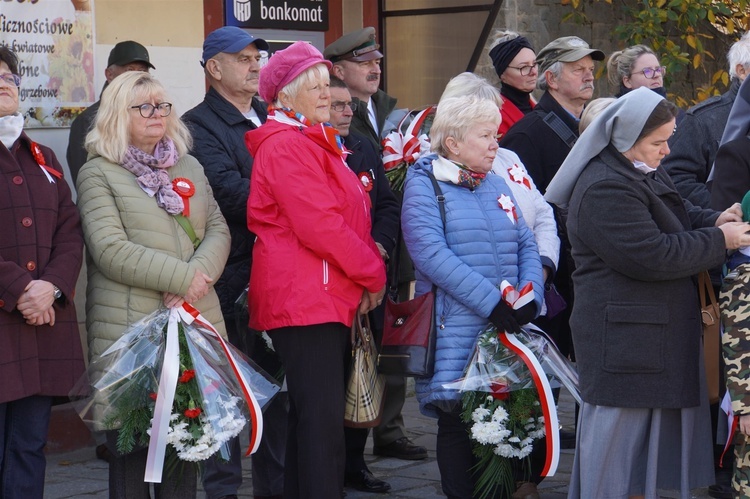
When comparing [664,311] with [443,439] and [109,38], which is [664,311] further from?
[109,38]

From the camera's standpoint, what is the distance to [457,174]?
5133 mm

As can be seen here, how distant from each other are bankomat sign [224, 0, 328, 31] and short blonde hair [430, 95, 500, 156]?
3004 mm

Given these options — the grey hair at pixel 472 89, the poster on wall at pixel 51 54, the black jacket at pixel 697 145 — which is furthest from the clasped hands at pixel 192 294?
the black jacket at pixel 697 145

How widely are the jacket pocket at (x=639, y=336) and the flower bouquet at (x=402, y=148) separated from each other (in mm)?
1776

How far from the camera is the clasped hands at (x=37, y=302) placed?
4.52 metres

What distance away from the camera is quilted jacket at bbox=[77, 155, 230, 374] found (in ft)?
15.3

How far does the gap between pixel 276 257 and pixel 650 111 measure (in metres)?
1.54

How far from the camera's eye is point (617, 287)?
14.8 ft

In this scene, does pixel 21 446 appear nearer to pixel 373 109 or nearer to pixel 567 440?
pixel 373 109

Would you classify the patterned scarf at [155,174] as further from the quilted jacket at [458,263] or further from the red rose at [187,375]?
the quilted jacket at [458,263]

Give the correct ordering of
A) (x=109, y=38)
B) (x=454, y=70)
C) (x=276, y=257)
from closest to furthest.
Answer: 1. (x=276, y=257)
2. (x=109, y=38)
3. (x=454, y=70)

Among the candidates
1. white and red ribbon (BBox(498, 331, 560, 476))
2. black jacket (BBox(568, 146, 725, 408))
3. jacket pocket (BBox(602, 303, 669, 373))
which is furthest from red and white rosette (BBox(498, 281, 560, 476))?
jacket pocket (BBox(602, 303, 669, 373))

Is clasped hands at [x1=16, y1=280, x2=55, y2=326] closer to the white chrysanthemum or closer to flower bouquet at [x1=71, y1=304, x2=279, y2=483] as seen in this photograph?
flower bouquet at [x1=71, y1=304, x2=279, y2=483]

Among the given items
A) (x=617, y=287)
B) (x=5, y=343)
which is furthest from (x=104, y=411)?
(x=617, y=287)
